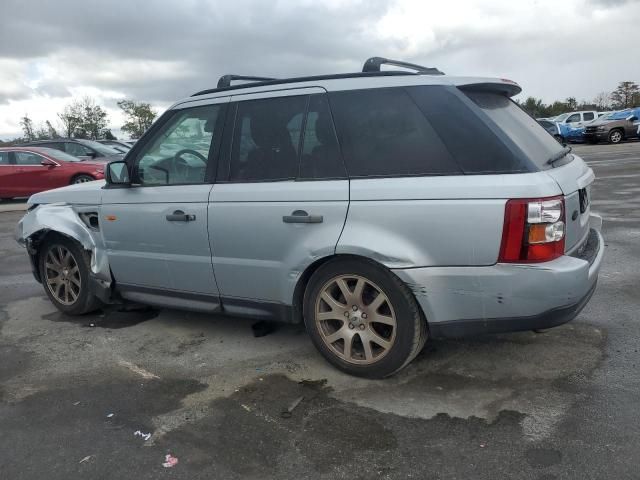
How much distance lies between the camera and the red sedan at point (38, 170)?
44.8 feet

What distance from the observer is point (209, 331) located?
4562 millimetres

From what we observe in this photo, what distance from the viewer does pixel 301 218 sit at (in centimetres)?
346

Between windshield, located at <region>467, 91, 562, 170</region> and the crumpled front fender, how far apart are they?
10.4 feet

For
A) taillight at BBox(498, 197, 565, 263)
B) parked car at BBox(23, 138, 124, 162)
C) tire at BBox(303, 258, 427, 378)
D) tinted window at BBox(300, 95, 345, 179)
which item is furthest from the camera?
parked car at BBox(23, 138, 124, 162)

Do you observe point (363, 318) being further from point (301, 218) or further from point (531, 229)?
point (531, 229)

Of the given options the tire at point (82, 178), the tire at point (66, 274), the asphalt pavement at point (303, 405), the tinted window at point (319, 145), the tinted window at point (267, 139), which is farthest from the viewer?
the tire at point (82, 178)

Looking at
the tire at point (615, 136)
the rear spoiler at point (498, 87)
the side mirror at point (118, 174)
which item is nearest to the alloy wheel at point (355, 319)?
the rear spoiler at point (498, 87)

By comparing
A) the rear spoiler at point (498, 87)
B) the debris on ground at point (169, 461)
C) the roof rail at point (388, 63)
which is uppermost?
the roof rail at point (388, 63)

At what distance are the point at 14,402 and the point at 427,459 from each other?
8.44ft

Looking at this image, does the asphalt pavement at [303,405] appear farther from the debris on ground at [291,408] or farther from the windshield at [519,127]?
the windshield at [519,127]

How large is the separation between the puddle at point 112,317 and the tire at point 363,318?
2.05 m

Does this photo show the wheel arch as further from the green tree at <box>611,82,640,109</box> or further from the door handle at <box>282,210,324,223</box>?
the green tree at <box>611,82,640,109</box>

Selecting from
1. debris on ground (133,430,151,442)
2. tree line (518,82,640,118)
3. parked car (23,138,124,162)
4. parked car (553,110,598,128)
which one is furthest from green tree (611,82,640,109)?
debris on ground (133,430,151,442)

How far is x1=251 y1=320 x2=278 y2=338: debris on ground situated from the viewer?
14.1 feet
